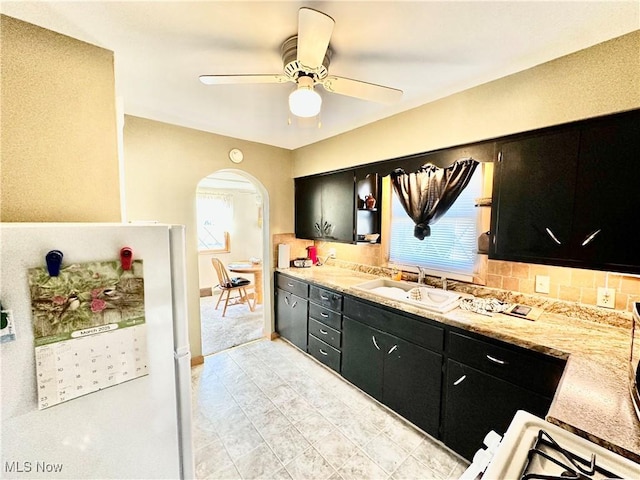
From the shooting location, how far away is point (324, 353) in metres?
2.68

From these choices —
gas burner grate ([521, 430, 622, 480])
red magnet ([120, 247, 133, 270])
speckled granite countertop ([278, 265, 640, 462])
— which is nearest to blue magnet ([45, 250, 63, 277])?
red magnet ([120, 247, 133, 270])

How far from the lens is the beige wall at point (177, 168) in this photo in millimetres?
2367

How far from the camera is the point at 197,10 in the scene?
1146mm

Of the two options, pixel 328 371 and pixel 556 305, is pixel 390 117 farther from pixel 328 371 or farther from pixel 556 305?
pixel 328 371

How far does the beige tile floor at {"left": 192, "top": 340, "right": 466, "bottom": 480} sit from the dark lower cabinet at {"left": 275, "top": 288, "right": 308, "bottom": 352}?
1.32 ft

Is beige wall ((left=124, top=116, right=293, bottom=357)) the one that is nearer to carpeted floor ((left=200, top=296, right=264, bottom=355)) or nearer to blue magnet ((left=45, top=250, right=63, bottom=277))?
carpeted floor ((left=200, top=296, right=264, bottom=355))

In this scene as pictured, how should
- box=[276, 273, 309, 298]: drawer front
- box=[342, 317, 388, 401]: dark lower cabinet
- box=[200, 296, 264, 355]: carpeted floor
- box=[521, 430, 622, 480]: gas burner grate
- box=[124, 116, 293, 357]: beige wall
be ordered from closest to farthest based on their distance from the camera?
box=[521, 430, 622, 480]: gas burner grate < box=[342, 317, 388, 401]: dark lower cabinet < box=[124, 116, 293, 357]: beige wall < box=[276, 273, 309, 298]: drawer front < box=[200, 296, 264, 355]: carpeted floor

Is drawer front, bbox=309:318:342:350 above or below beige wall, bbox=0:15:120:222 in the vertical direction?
below

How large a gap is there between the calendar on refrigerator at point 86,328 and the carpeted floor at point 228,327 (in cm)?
248

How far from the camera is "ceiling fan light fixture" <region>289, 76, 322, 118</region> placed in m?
1.36

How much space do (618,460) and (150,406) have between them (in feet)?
4.77

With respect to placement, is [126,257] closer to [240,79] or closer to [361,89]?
[240,79]

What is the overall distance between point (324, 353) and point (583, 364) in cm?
204

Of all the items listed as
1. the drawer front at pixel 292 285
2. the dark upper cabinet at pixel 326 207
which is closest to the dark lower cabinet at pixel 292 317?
the drawer front at pixel 292 285
